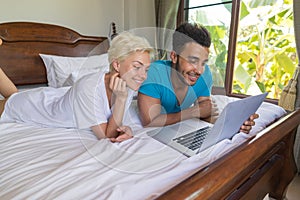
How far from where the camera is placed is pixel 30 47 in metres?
2.02

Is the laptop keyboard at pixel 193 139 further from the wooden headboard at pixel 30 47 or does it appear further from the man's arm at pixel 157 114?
the wooden headboard at pixel 30 47

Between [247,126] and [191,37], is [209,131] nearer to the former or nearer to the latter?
[247,126]

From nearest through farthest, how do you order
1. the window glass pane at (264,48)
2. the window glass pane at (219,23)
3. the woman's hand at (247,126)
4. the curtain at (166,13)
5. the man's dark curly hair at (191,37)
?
the woman's hand at (247,126)
the man's dark curly hair at (191,37)
the window glass pane at (264,48)
the window glass pane at (219,23)
the curtain at (166,13)

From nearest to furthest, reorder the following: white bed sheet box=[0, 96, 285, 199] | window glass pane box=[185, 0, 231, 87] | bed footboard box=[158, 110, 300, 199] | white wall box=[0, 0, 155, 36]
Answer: bed footboard box=[158, 110, 300, 199] < white bed sheet box=[0, 96, 285, 199] < white wall box=[0, 0, 155, 36] < window glass pane box=[185, 0, 231, 87]

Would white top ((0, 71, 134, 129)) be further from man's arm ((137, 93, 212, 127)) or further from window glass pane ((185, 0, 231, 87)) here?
window glass pane ((185, 0, 231, 87))

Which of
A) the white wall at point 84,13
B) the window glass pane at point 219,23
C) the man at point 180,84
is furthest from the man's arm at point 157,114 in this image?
the white wall at point 84,13

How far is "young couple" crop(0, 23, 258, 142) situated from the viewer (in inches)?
41.6

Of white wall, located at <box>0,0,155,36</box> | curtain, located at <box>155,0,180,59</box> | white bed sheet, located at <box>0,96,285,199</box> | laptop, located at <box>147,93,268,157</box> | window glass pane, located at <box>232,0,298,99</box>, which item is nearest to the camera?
white bed sheet, located at <box>0,96,285,199</box>

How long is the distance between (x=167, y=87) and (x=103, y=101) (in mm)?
378

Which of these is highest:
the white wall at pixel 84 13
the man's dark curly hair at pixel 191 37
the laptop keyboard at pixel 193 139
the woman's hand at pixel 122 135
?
the white wall at pixel 84 13

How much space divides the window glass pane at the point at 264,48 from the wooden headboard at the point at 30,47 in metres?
1.43

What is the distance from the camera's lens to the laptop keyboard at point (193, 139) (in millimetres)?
979

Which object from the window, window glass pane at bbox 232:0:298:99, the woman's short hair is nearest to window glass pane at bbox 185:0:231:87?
the window

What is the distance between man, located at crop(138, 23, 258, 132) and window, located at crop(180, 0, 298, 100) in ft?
2.80
